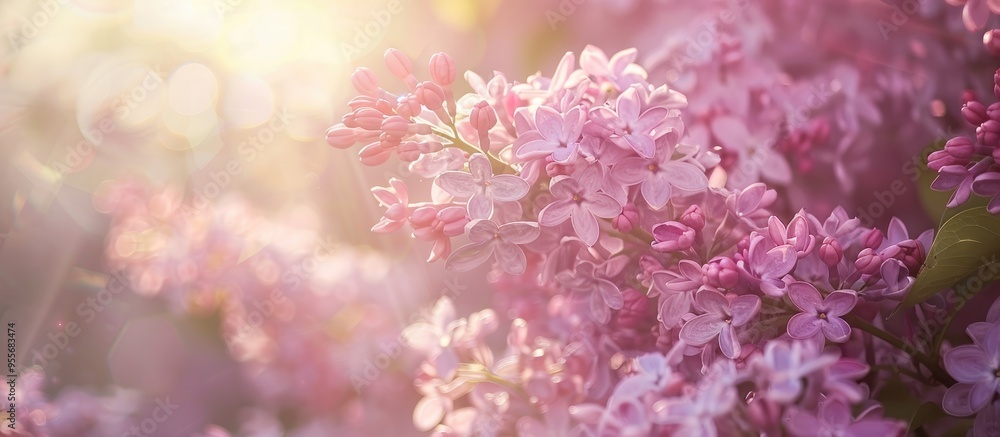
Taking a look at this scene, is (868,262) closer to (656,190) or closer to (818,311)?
(818,311)

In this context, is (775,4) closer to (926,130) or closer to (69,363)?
(926,130)

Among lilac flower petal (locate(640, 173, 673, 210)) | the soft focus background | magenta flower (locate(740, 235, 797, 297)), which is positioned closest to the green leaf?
magenta flower (locate(740, 235, 797, 297))

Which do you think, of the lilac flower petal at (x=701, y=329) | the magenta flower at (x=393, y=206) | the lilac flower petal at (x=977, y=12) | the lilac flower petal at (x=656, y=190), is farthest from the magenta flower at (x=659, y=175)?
the lilac flower petal at (x=977, y=12)

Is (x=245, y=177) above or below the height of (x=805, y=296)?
below

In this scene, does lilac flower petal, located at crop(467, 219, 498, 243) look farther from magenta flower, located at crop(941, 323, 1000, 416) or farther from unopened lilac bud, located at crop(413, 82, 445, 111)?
magenta flower, located at crop(941, 323, 1000, 416)

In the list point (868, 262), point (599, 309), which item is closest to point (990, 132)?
point (868, 262)

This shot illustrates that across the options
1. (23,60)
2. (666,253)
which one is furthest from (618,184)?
(23,60)
